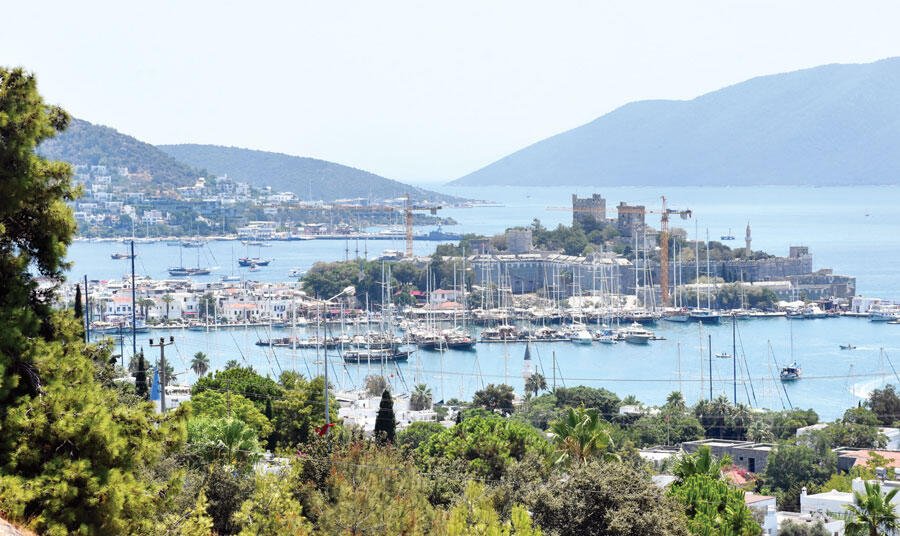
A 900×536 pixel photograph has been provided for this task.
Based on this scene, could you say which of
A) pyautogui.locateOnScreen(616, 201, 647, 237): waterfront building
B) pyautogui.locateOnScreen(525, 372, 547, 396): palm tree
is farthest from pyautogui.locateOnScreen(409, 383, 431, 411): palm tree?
pyautogui.locateOnScreen(616, 201, 647, 237): waterfront building

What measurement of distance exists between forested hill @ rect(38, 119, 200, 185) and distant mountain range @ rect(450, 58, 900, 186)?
275ft

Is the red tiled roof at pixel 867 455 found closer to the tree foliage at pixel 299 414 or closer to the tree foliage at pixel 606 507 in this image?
the tree foliage at pixel 299 414

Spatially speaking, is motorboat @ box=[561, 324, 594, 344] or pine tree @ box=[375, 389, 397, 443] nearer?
pine tree @ box=[375, 389, 397, 443]

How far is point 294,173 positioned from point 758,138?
6918 cm

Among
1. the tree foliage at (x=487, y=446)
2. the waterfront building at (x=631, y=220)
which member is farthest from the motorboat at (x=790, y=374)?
the waterfront building at (x=631, y=220)

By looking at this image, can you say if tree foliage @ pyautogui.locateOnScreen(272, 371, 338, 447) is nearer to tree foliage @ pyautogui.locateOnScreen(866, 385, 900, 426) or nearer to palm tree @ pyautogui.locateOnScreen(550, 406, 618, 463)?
palm tree @ pyautogui.locateOnScreen(550, 406, 618, 463)

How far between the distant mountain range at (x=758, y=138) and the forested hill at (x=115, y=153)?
83830 millimetres

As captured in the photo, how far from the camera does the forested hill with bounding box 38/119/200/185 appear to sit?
101312 mm

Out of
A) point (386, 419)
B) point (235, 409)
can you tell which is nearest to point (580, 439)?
point (386, 419)

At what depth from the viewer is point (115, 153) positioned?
105 m

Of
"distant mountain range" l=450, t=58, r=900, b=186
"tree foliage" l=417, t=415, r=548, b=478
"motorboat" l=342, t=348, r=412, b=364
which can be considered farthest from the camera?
"distant mountain range" l=450, t=58, r=900, b=186

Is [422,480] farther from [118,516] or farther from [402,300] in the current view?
[402,300]

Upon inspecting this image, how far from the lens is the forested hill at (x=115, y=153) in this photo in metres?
101

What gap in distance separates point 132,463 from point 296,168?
133 m
